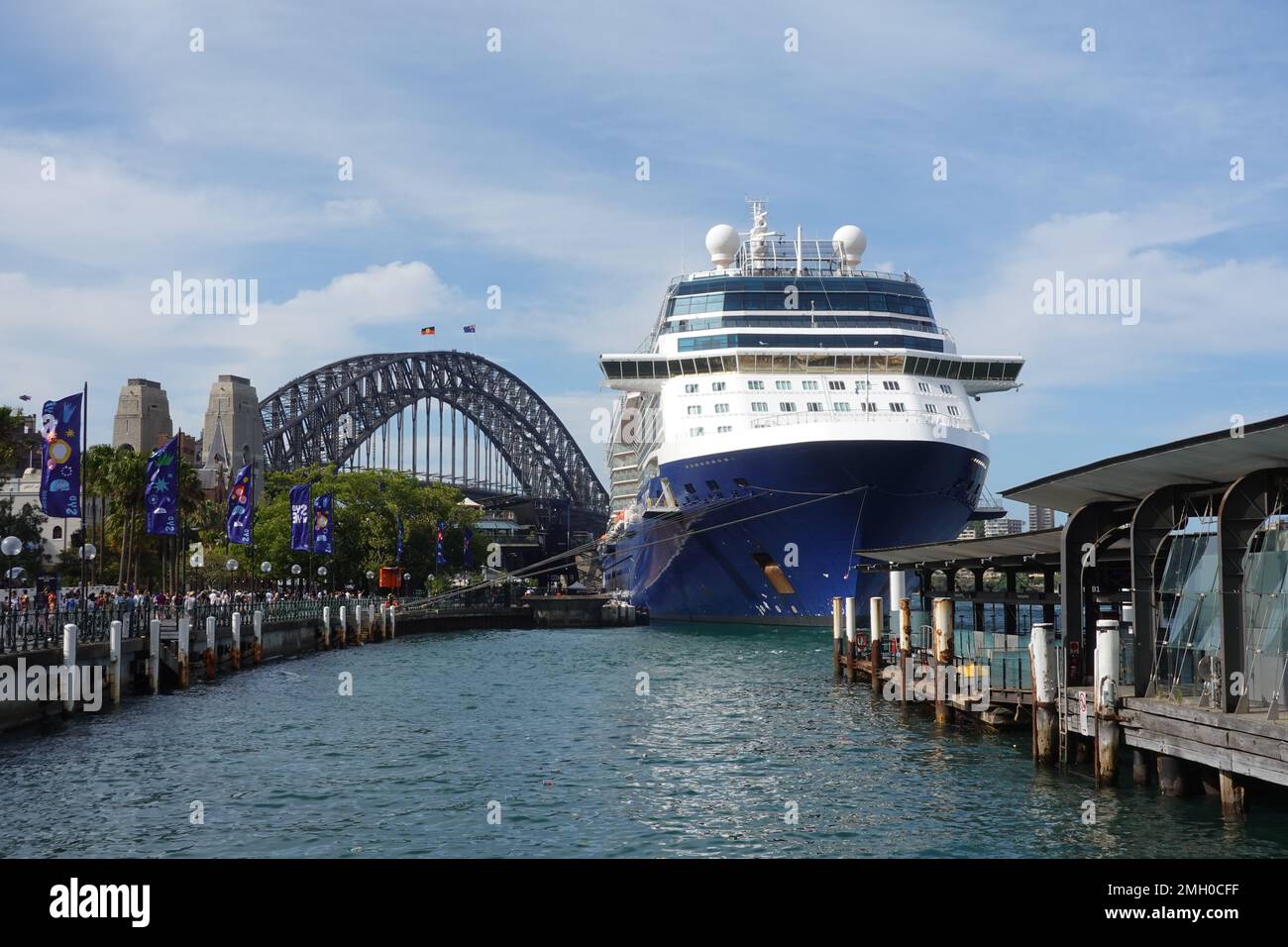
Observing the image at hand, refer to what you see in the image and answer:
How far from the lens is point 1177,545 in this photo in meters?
22.5

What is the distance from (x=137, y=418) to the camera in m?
135

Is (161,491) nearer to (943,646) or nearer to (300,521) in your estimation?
(300,521)

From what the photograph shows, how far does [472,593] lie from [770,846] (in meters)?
102

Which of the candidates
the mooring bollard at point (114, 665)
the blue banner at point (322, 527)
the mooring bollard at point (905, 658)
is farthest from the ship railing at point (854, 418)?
the mooring bollard at point (114, 665)

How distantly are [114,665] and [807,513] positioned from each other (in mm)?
33060

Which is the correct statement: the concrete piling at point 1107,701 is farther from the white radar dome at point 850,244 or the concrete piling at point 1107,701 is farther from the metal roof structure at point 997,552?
the white radar dome at point 850,244

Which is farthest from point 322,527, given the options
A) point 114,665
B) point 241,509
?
point 114,665

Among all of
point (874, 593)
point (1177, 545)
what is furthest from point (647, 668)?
point (1177, 545)

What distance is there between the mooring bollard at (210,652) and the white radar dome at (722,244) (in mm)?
43977

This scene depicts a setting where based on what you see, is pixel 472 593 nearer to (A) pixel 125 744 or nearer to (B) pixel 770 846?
(A) pixel 125 744

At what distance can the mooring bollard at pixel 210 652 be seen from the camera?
4750 centimetres

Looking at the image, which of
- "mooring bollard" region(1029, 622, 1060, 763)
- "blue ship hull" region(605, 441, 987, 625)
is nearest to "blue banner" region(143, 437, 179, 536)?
"blue ship hull" region(605, 441, 987, 625)

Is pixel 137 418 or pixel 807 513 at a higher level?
pixel 137 418
